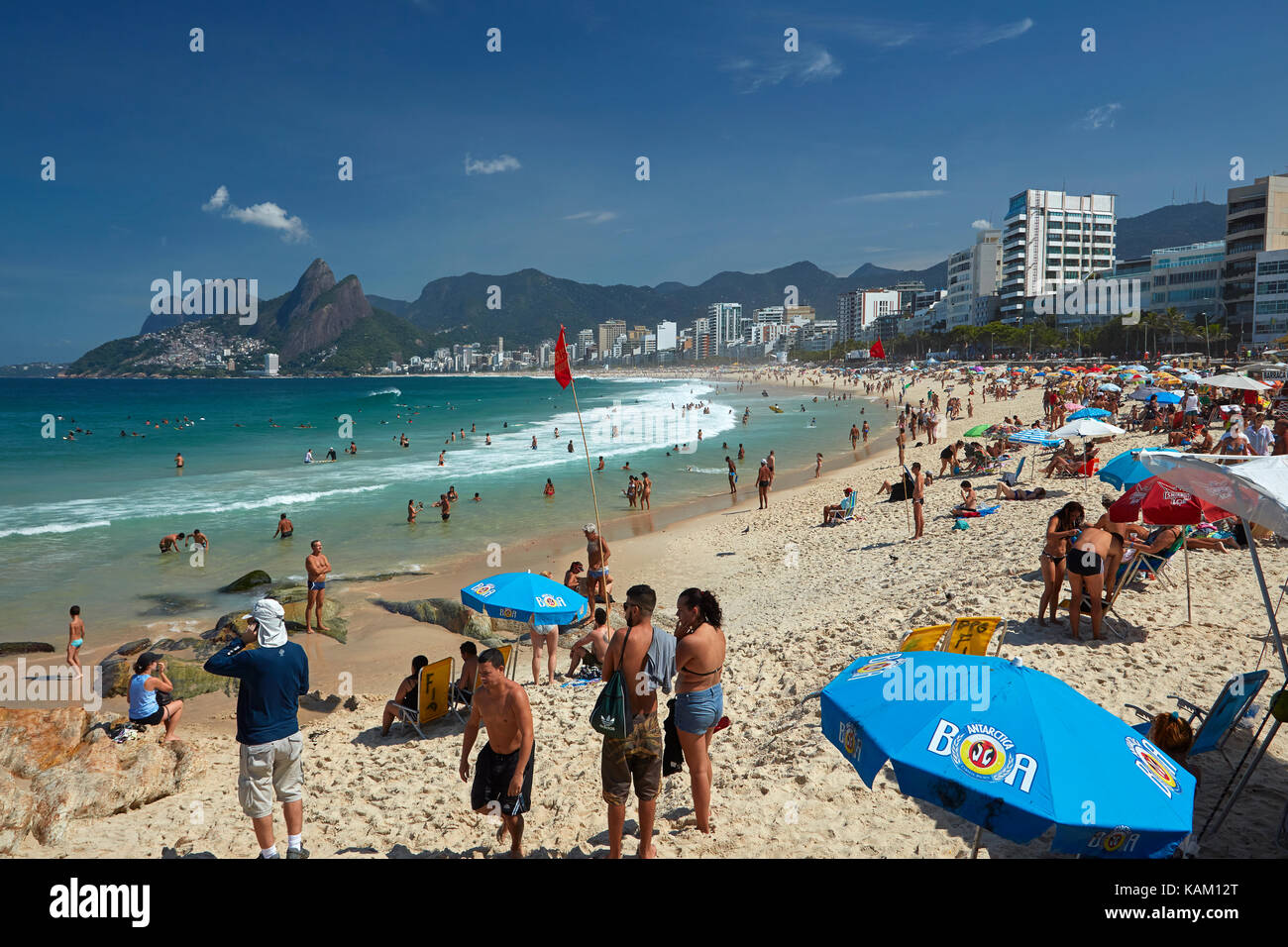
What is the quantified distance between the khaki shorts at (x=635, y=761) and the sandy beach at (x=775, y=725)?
2.67 feet

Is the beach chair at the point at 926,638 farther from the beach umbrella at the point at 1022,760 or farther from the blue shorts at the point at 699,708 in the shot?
the beach umbrella at the point at 1022,760

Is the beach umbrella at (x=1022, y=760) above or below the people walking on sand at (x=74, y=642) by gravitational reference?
above

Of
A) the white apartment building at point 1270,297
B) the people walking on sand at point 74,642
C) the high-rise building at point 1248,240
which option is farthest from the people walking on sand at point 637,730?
the high-rise building at point 1248,240

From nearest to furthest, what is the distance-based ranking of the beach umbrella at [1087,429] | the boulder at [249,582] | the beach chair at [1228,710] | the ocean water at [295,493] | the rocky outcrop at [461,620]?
the beach chair at [1228,710] → the rocky outcrop at [461,620] → the boulder at [249,582] → the beach umbrella at [1087,429] → the ocean water at [295,493]

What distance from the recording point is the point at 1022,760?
118 inches

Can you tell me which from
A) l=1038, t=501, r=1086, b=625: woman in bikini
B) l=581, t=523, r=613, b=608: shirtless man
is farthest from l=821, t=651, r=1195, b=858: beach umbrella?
l=581, t=523, r=613, b=608: shirtless man

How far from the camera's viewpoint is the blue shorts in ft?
14.8

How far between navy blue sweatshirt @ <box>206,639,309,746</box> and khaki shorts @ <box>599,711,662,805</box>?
1895 millimetres

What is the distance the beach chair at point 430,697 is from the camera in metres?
7.50

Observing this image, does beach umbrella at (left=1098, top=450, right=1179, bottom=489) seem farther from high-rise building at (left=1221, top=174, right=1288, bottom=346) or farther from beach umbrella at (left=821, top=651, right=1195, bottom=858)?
high-rise building at (left=1221, top=174, right=1288, bottom=346)

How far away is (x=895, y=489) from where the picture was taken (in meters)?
18.6

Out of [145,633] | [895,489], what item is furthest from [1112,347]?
[145,633]

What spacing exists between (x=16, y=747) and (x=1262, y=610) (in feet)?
39.9
